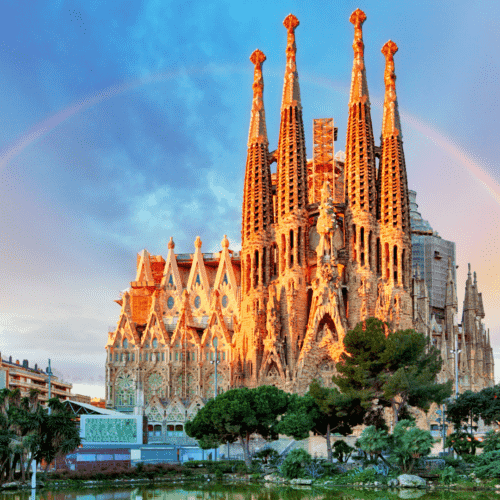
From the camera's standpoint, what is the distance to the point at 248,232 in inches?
2894

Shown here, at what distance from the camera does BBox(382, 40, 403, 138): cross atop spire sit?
240 ft

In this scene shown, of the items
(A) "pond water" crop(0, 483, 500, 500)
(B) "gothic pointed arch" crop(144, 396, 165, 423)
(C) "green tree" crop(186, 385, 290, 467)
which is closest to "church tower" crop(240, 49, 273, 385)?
(B) "gothic pointed arch" crop(144, 396, 165, 423)

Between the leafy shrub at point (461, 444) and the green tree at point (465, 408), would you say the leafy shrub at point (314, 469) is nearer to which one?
the leafy shrub at point (461, 444)

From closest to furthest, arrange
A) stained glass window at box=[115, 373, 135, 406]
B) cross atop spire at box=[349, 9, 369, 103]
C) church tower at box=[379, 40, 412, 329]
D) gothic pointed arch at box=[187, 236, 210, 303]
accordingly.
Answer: church tower at box=[379, 40, 412, 329] < cross atop spire at box=[349, 9, 369, 103] < stained glass window at box=[115, 373, 135, 406] < gothic pointed arch at box=[187, 236, 210, 303]

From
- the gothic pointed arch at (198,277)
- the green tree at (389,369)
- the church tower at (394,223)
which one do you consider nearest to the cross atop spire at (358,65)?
the church tower at (394,223)

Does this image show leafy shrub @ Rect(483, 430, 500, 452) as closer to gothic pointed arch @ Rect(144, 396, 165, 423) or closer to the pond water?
the pond water

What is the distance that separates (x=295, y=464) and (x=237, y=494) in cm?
654

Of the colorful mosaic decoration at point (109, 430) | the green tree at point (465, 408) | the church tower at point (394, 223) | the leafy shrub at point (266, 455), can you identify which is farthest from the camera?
the church tower at point (394, 223)

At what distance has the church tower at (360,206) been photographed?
69.8 metres

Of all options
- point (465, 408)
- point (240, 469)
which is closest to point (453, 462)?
point (465, 408)

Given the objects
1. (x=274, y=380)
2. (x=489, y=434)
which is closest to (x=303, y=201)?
(x=274, y=380)

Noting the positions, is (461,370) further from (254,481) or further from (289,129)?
(254,481)

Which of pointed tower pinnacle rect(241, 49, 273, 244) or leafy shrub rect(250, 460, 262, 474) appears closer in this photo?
leafy shrub rect(250, 460, 262, 474)

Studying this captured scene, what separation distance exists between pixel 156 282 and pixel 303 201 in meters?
21.4
